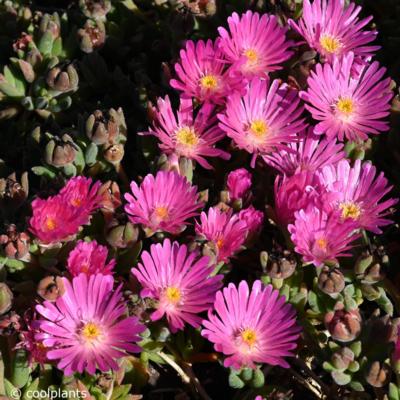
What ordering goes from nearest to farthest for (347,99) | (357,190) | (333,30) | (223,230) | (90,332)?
(90,332) → (223,230) → (357,190) → (347,99) → (333,30)

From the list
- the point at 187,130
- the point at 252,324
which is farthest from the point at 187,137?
the point at 252,324

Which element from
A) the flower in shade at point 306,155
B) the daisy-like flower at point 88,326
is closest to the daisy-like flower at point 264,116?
the flower in shade at point 306,155

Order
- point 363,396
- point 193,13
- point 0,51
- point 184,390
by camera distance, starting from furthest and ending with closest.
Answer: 1. point 0,51
2. point 193,13
3. point 184,390
4. point 363,396

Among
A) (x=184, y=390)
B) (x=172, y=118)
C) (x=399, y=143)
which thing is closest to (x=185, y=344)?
(x=184, y=390)

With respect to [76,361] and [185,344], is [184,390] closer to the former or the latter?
[185,344]

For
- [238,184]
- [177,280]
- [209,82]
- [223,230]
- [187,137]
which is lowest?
[177,280]

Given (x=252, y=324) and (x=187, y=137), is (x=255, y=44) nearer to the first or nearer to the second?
(x=187, y=137)
